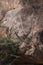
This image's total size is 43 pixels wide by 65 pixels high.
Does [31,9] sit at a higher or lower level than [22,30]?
higher

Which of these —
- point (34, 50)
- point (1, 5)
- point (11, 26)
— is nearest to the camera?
point (34, 50)

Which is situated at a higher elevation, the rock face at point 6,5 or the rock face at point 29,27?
the rock face at point 6,5

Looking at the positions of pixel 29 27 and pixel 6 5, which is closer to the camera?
pixel 29 27

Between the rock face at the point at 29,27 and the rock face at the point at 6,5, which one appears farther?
the rock face at the point at 6,5

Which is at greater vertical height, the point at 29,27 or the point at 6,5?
the point at 6,5

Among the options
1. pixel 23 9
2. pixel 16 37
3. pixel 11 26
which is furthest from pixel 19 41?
pixel 23 9

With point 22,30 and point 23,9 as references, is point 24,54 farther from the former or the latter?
point 23,9

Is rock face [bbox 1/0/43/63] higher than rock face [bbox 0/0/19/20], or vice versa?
rock face [bbox 0/0/19/20]

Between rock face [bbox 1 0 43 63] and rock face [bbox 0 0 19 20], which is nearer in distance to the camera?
rock face [bbox 1 0 43 63]
